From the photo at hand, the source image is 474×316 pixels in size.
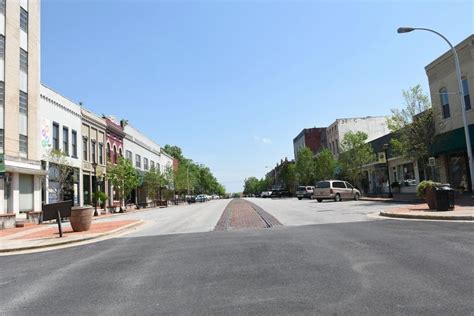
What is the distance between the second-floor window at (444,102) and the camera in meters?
30.7

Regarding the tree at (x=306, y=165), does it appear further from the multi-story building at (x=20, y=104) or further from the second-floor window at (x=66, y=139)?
the multi-story building at (x=20, y=104)

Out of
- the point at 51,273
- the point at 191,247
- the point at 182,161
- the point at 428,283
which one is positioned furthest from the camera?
the point at 182,161

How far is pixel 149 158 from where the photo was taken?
2635 inches

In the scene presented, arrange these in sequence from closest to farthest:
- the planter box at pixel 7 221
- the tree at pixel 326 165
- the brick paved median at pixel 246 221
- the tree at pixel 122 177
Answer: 1. the brick paved median at pixel 246 221
2. the planter box at pixel 7 221
3. the tree at pixel 122 177
4. the tree at pixel 326 165

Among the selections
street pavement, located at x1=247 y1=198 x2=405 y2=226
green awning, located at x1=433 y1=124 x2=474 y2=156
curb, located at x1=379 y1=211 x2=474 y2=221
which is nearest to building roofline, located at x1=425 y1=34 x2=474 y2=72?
green awning, located at x1=433 y1=124 x2=474 y2=156

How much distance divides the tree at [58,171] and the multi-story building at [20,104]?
165cm

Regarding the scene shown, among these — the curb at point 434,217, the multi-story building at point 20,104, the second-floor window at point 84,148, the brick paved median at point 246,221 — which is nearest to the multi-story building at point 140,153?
the second-floor window at point 84,148

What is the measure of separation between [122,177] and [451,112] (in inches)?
1151

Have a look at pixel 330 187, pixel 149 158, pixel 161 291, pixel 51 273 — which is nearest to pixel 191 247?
pixel 51 273

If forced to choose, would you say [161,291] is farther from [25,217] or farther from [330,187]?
[330,187]

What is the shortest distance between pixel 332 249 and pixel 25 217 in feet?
76.8

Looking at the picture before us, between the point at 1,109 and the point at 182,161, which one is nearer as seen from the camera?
the point at 1,109

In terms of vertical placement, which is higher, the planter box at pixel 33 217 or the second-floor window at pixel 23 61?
the second-floor window at pixel 23 61

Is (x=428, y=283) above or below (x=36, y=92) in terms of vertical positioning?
below
